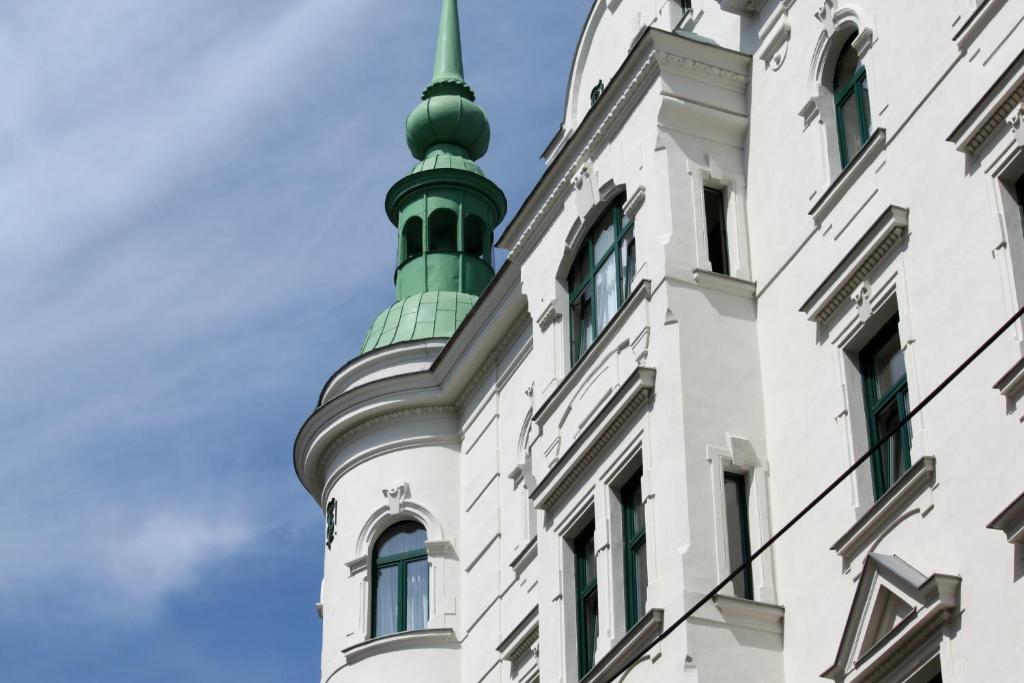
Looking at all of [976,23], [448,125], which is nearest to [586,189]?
[976,23]

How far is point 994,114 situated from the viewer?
1578 cm

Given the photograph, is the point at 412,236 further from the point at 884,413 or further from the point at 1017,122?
the point at 1017,122

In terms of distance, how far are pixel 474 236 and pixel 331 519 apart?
6.10 meters

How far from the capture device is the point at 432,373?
89.1ft

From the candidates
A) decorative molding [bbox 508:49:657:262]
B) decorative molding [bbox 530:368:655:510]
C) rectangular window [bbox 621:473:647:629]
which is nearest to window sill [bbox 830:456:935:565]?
rectangular window [bbox 621:473:647:629]

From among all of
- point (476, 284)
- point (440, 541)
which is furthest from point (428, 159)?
point (440, 541)

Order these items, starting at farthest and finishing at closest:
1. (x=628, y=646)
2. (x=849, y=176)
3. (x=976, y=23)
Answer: (x=849, y=176) → (x=628, y=646) → (x=976, y=23)

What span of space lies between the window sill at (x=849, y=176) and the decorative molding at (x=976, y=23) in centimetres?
123

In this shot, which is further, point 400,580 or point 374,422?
point 374,422

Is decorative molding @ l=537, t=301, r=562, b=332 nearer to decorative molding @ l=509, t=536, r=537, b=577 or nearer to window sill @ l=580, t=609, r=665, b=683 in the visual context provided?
decorative molding @ l=509, t=536, r=537, b=577

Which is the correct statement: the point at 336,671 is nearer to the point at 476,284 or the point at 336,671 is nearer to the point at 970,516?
the point at 476,284

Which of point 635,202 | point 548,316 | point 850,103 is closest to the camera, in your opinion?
point 850,103

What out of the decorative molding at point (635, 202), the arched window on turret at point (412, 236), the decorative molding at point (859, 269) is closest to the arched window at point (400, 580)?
the arched window on turret at point (412, 236)

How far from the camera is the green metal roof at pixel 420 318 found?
2912 cm
